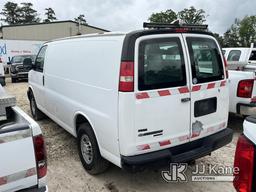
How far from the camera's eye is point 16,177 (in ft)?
7.16

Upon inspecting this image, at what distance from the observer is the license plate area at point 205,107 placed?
3.63m

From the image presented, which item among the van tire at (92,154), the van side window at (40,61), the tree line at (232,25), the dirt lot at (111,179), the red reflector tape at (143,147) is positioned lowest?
the dirt lot at (111,179)

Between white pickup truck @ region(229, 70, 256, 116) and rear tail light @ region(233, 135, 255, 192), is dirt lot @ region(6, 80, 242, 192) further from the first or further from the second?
rear tail light @ region(233, 135, 255, 192)

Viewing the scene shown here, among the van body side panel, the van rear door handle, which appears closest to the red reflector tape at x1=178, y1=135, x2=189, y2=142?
the van rear door handle

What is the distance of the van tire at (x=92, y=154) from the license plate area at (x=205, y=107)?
1.48m

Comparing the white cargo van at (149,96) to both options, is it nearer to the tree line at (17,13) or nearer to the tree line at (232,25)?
the tree line at (232,25)

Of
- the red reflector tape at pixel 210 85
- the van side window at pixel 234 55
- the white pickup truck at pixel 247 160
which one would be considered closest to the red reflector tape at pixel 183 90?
the red reflector tape at pixel 210 85

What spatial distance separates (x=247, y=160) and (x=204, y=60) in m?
2.36

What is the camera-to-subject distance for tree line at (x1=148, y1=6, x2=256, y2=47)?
41.8 metres

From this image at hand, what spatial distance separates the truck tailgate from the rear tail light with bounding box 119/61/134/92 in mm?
1228

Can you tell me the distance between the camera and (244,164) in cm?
176

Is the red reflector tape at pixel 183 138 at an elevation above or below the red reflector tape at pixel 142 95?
below

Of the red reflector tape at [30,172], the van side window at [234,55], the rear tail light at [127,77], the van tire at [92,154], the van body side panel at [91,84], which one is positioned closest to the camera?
the red reflector tape at [30,172]

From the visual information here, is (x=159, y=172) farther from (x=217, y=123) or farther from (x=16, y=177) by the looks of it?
(x=16, y=177)
